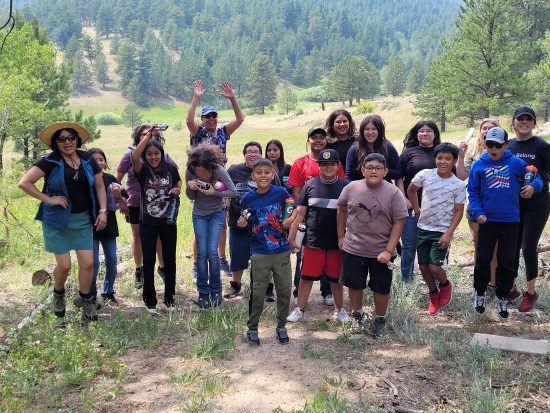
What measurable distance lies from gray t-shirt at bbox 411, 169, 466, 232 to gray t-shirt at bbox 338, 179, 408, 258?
730mm

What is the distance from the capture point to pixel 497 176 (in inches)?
200

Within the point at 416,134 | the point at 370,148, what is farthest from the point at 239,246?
the point at 416,134

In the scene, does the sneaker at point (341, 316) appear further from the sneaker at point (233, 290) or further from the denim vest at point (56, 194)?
the denim vest at point (56, 194)

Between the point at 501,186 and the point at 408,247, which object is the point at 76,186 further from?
the point at 501,186

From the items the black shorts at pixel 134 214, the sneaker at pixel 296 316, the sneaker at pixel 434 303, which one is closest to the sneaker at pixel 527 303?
the sneaker at pixel 434 303

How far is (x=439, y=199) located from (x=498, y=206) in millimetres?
569

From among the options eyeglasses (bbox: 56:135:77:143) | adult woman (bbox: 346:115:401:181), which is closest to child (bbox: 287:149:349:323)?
adult woman (bbox: 346:115:401:181)

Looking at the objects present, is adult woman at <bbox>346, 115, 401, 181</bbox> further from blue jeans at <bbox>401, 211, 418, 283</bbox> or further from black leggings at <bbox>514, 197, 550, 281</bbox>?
black leggings at <bbox>514, 197, 550, 281</bbox>

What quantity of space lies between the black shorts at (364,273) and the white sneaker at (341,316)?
50cm

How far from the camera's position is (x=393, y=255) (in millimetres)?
4773

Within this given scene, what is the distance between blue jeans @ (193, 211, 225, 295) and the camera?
5.60 meters

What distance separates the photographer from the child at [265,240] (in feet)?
15.3

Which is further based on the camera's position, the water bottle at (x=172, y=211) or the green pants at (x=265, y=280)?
the water bottle at (x=172, y=211)

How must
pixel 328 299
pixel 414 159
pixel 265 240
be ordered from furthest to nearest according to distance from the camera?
pixel 328 299 < pixel 414 159 < pixel 265 240
